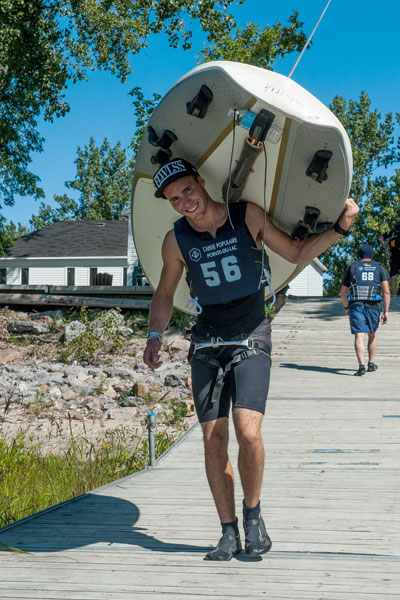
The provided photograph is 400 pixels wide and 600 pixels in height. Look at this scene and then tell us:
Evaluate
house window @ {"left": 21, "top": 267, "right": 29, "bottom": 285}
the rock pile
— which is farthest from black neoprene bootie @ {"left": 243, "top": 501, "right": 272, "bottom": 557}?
house window @ {"left": 21, "top": 267, "right": 29, "bottom": 285}

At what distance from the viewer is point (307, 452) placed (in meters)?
7.07

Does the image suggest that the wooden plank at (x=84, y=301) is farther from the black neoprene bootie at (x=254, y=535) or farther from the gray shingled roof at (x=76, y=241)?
the gray shingled roof at (x=76, y=241)

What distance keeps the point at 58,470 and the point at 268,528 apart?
10.1ft

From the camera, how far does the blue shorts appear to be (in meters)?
11.6

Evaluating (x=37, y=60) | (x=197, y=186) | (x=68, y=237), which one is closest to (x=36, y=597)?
(x=197, y=186)

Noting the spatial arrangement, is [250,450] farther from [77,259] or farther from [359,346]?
[77,259]

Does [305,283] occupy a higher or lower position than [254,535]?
higher

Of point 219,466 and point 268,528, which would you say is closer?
point 219,466

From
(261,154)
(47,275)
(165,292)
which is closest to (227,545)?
(165,292)

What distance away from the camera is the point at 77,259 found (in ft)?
161

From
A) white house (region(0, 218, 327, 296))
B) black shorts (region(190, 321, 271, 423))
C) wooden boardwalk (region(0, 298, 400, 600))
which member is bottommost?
wooden boardwalk (region(0, 298, 400, 600))

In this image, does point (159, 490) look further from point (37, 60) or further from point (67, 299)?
point (37, 60)

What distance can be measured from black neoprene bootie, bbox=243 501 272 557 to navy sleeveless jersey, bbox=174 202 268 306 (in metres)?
1.12

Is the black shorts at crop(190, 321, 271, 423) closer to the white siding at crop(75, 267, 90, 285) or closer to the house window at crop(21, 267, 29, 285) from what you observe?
the white siding at crop(75, 267, 90, 285)
